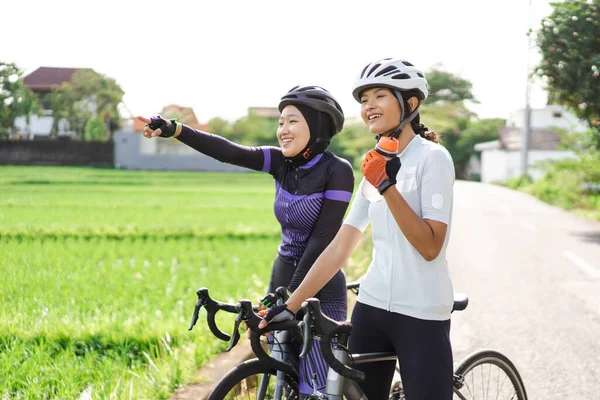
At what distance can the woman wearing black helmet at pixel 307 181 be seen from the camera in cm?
342

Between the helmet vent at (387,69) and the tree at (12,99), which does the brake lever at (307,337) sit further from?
the tree at (12,99)

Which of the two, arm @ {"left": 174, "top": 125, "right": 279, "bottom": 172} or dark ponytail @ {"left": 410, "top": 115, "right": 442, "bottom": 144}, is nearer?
dark ponytail @ {"left": 410, "top": 115, "right": 442, "bottom": 144}

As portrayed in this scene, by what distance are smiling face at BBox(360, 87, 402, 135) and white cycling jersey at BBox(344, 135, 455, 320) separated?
0.11 metres

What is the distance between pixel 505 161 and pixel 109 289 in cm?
6218

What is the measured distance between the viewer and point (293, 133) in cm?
345

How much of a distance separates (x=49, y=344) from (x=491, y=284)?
647 centimetres

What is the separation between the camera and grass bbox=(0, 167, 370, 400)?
190 inches

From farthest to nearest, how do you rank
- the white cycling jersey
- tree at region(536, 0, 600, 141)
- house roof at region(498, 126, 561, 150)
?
house roof at region(498, 126, 561, 150) → tree at region(536, 0, 600, 141) → the white cycling jersey

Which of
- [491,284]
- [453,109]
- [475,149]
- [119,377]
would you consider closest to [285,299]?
[119,377]

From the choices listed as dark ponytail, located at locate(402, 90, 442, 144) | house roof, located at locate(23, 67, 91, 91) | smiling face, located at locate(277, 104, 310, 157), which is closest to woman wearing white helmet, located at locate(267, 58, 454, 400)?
dark ponytail, located at locate(402, 90, 442, 144)

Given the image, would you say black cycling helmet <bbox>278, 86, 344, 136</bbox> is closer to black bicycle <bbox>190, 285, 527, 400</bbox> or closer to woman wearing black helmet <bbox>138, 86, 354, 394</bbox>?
woman wearing black helmet <bbox>138, 86, 354, 394</bbox>

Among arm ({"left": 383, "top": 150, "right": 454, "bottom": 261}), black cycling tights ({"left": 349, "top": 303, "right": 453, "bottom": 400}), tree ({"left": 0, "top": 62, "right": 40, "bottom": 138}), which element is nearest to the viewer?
arm ({"left": 383, "top": 150, "right": 454, "bottom": 261})

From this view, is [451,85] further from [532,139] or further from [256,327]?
[256,327]

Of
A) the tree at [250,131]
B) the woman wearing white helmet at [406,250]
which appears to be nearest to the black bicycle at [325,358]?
the woman wearing white helmet at [406,250]
